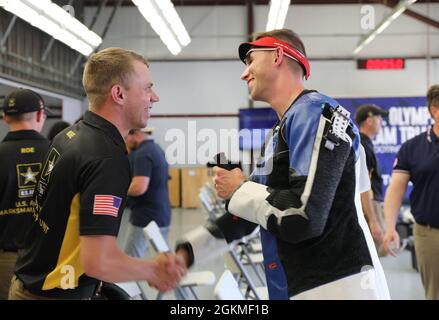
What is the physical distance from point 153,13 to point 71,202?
5629 millimetres

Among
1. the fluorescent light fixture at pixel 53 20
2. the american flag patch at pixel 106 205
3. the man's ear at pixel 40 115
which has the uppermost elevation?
the fluorescent light fixture at pixel 53 20

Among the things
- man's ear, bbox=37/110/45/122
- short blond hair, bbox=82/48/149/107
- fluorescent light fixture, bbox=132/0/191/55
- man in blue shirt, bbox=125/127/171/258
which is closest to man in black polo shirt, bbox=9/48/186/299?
short blond hair, bbox=82/48/149/107

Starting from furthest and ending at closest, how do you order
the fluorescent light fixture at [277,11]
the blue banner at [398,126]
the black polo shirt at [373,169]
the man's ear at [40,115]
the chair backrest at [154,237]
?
the blue banner at [398,126], the fluorescent light fixture at [277,11], the black polo shirt at [373,169], the chair backrest at [154,237], the man's ear at [40,115]

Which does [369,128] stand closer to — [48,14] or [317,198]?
[317,198]

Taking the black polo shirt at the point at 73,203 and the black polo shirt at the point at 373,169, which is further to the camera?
the black polo shirt at the point at 373,169

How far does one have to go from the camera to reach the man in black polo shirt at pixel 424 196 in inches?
129

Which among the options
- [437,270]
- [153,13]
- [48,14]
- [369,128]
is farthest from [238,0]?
[437,270]

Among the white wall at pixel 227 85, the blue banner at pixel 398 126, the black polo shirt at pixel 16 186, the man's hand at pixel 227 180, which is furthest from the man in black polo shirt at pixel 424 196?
the white wall at pixel 227 85

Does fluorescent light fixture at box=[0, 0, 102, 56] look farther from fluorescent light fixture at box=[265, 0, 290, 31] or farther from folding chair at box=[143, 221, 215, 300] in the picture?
folding chair at box=[143, 221, 215, 300]

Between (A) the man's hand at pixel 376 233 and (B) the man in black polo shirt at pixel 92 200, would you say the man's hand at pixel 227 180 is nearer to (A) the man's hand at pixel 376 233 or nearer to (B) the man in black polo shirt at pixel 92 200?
(B) the man in black polo shirt at pixel 92 200

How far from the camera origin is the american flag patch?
1483 mm

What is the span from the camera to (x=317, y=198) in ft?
4.48

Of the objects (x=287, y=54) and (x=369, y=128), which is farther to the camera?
(x=369, y=128)

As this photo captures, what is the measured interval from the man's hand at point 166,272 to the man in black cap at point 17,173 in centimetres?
119
